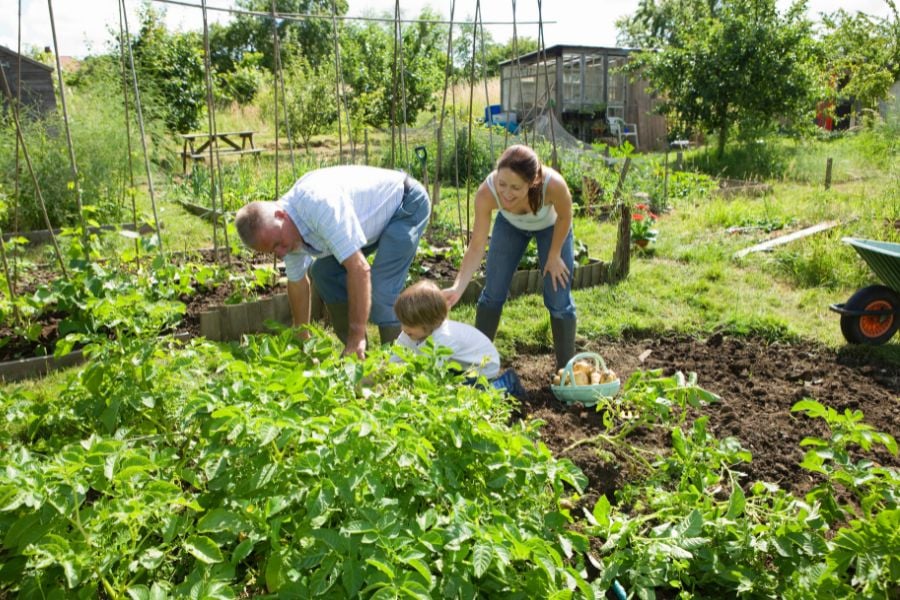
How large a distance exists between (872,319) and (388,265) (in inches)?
121

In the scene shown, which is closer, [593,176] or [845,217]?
[845,217]

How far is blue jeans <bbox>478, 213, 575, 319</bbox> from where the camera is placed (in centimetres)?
354

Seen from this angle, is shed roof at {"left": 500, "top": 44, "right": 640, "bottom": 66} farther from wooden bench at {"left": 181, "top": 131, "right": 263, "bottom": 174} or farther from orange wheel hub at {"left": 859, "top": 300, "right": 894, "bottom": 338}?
orange wheel hub at {"left": 859, "top": 300, "right": 894, "bottom": 338}

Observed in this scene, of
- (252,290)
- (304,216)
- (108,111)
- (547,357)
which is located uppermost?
(108,111)

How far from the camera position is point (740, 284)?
550 cm

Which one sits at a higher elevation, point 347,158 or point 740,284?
point 347,158

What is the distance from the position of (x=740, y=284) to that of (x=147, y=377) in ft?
15.5

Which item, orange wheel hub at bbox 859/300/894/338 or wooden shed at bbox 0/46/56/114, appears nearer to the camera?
orange wheel hub at bbox 859/300/894/338

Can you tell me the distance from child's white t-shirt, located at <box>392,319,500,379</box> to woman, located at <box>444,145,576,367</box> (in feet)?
0.57

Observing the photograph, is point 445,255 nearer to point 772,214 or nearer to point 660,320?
point 660,320

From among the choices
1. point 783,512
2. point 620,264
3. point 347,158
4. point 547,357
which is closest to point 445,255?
point 620,264

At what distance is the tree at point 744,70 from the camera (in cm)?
1259

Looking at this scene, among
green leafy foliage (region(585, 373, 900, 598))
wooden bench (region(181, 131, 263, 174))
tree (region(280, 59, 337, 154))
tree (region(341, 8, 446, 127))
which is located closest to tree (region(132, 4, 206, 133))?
wooden bench (region(181, 131, 263, 174))

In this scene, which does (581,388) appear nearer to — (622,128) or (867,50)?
(867,50)
